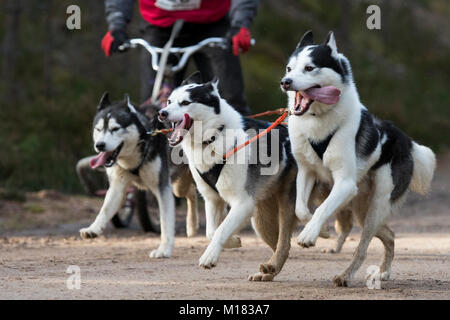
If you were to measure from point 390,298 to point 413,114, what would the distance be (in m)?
14.7

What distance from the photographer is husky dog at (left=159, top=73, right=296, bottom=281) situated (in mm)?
5602

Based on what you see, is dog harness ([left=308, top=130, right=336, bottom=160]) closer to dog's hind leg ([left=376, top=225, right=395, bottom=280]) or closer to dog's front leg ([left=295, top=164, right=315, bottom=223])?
dog's front leg ([left=295, top=164, right=315, bottom=223])

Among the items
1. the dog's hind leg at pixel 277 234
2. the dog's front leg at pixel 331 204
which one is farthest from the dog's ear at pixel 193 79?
the dog's front leg at pixel 331 204

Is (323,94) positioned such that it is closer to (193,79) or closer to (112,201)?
(193,79)

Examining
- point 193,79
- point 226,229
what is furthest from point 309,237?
point 193,79

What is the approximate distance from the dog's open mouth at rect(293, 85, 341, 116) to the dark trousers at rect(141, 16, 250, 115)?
2.46m

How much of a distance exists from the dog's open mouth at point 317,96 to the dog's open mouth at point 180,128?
847 mm

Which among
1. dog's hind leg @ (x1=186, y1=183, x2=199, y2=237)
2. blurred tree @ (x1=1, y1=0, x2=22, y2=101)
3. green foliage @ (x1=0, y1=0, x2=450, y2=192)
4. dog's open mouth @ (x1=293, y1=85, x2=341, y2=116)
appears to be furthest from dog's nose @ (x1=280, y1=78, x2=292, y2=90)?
blurred tree @ (x1=1, y1=0, x2=22, y2=101)

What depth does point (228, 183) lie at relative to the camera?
5574 millimetres

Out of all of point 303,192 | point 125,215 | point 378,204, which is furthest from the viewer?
point 125,215

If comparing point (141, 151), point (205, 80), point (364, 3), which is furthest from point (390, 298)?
point (364, 3)

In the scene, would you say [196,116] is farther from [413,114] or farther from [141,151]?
[413,114]

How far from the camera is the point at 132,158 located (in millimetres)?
7219

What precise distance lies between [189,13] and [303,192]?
10.2 feet
